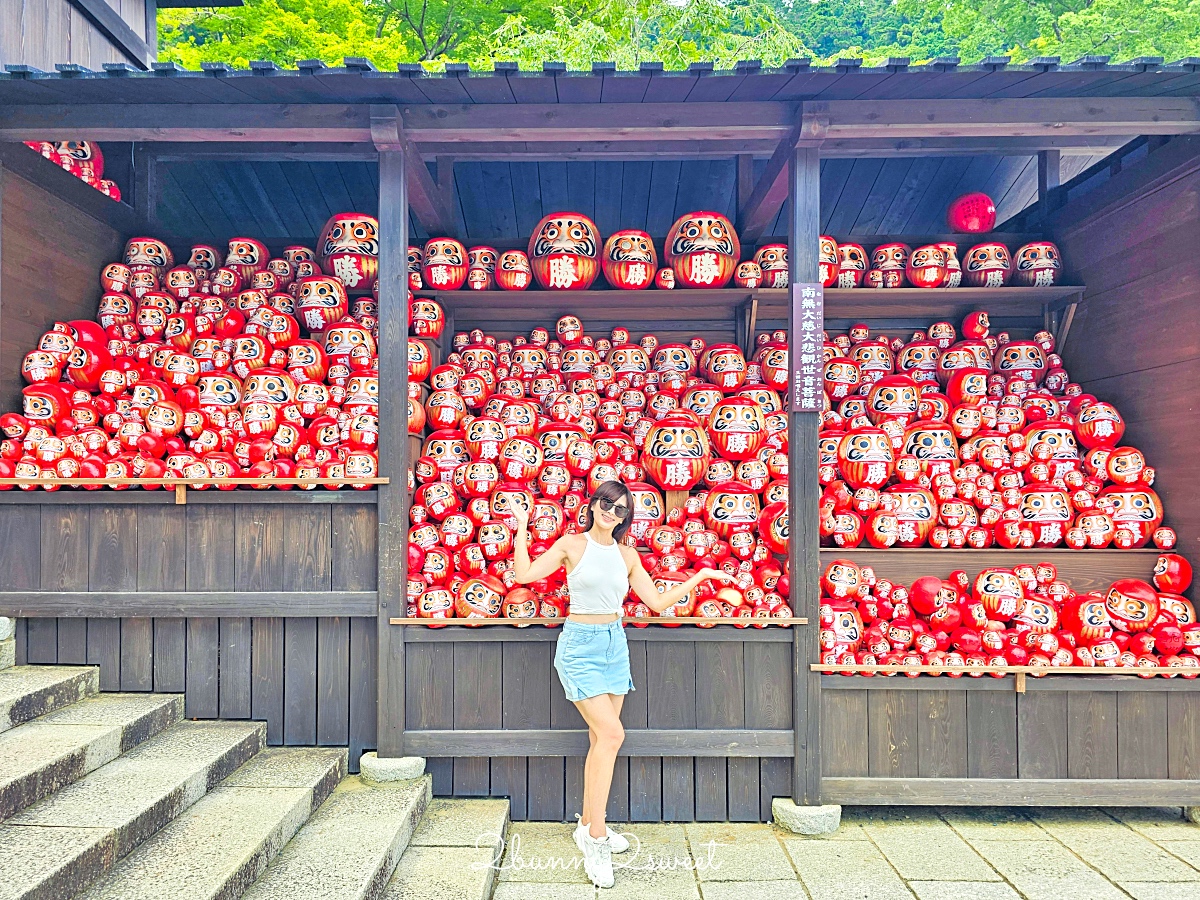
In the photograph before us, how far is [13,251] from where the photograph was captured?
4035 millimetres

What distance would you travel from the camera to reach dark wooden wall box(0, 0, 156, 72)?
4543 millimetres

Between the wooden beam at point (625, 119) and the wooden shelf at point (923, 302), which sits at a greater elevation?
the wooden beam at point (625, 119)

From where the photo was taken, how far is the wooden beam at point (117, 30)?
17.6ft

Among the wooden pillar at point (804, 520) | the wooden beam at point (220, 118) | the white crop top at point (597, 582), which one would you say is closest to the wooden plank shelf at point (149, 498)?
the white crop top at point (597, 582)

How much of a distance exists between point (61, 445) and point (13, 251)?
113 centimetres

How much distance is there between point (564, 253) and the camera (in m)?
4.49

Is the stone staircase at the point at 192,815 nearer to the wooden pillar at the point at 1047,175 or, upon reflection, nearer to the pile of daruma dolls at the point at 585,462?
the pile of daruma dolls at the point at 585,462

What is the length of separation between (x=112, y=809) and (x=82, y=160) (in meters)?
4.12

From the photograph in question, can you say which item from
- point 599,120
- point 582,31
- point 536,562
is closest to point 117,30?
point 599,120

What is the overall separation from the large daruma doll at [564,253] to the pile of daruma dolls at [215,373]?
1084 mm

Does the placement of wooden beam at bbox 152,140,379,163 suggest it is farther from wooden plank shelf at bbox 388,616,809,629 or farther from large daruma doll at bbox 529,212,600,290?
wooden plank shelf at bbox 388,616,809,629

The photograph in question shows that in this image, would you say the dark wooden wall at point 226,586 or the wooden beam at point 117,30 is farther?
the wooden beam at point 117,30

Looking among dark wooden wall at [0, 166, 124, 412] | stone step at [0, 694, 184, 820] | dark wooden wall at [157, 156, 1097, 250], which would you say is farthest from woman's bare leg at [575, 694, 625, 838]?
dark wooden wall at [157, 156, 1097, 250]

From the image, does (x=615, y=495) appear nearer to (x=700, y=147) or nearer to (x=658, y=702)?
(x=658, y=702)
